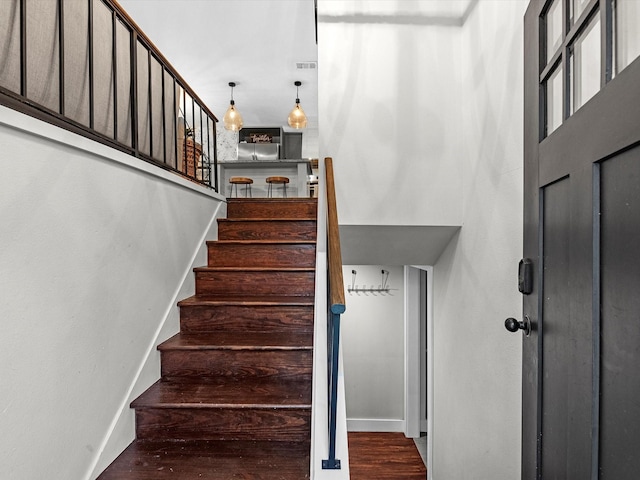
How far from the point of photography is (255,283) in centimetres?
264

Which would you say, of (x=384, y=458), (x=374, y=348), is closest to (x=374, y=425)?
(x=384, y=458)

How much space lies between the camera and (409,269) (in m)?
5.33

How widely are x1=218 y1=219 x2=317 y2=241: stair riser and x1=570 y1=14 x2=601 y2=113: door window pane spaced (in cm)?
223

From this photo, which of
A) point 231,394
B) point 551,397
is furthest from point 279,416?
point 551,397

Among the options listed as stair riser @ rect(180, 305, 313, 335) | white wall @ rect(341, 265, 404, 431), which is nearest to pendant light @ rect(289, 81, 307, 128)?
white wall @ rect(341, 265, 404, 431)

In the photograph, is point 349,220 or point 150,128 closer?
point 150,128

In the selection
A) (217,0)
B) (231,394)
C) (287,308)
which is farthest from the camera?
(217,0)

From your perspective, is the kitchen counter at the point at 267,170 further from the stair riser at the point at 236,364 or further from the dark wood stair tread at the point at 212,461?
the dark wood stair tread at the point at 212,461

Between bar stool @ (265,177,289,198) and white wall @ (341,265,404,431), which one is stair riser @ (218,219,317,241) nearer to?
white wall @ (341,265,404,431)

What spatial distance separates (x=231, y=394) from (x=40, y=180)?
3.87ft

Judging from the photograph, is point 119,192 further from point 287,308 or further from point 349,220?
point 349,220

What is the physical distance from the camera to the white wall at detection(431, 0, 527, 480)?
5.62 feet

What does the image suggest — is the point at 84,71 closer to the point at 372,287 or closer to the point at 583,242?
the point at 583,242

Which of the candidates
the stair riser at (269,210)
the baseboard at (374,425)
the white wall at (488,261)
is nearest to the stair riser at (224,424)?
the white wall at (488,261)
